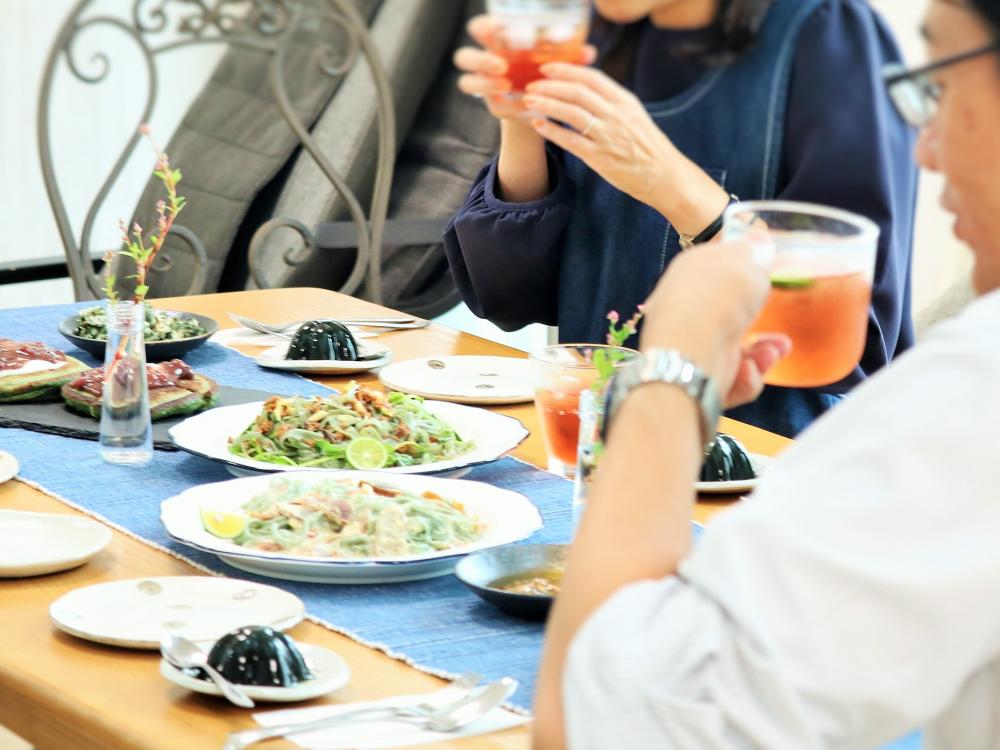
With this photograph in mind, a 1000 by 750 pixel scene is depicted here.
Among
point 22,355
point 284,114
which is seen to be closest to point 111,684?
point 22,355

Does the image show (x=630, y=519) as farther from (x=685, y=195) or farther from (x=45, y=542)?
(x=685, y=195)

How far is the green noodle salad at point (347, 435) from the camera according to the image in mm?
1693

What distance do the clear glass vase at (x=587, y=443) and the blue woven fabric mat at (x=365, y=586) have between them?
0.13 m

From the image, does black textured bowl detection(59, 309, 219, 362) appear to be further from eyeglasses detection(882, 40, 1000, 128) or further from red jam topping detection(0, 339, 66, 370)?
eyeglasses detection(882, 40, 1000, 128)

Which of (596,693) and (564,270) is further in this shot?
(564,270)

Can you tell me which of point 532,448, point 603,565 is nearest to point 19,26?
point 532,448

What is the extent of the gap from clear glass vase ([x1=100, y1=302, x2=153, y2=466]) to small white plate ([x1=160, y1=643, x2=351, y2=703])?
62 cm

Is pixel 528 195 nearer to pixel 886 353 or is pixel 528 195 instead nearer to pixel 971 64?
pixel 886 353

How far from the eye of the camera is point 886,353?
1.92 meters

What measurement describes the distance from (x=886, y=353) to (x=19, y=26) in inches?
145

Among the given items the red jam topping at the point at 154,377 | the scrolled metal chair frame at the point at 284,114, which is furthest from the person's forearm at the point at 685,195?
the scrolled metal chair frame at the point at 284,114

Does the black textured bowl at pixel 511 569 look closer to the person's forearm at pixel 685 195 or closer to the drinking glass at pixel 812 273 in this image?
the drinking glass at pixel 812 273

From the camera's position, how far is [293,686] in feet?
3.59

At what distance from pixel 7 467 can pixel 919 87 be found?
1.14m
